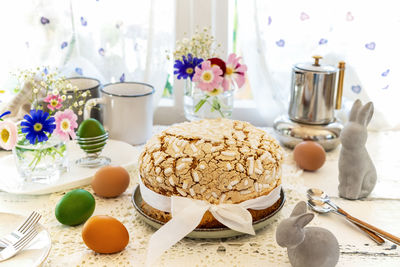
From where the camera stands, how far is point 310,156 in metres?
1.14

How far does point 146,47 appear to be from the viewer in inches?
55.2

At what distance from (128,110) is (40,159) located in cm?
31

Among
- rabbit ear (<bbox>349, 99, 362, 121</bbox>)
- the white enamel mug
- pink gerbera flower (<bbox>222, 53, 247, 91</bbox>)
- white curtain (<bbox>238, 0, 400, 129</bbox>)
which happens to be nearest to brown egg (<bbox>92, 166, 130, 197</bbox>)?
the white enamel mug

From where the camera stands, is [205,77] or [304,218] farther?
[205,77]

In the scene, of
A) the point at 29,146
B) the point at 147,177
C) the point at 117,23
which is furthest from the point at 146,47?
the point at 147,177

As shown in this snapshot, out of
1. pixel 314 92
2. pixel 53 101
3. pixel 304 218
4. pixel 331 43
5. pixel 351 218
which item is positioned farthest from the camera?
pixel 331 43

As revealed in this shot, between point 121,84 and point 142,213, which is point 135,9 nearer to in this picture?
point 121,84

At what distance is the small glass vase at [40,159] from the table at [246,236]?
51mm

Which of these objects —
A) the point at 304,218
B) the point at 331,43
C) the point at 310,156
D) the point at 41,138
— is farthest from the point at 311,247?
the point at 331,43

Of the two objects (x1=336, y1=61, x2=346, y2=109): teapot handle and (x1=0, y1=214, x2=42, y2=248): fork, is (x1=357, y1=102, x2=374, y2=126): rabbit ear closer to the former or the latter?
(x1=336, y1=61, x2=346, y2=109): teapot handle

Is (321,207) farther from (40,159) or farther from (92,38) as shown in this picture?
(92,38)

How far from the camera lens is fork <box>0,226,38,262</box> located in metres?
0.76

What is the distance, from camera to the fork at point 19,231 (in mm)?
783

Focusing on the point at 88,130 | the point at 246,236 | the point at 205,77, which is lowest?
the point at 246,236
